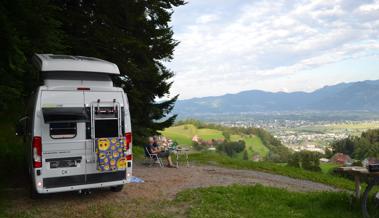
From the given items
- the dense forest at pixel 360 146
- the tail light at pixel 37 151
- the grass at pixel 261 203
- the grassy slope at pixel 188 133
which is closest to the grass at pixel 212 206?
the grass at pixel 261 203

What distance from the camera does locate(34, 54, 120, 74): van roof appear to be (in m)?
9.43

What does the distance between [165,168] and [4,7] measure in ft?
25.3

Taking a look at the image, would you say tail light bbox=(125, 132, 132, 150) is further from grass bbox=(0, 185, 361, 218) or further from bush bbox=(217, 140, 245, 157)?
bush bbox=(217, 140, 245, 157)

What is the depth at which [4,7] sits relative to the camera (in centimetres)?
948

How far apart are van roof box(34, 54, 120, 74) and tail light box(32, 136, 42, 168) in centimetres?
201

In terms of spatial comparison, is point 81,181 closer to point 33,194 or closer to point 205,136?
point 33,194

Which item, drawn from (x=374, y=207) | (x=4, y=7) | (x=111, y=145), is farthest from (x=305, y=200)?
(x=4, y=7)

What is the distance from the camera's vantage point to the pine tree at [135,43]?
1573 centimetres

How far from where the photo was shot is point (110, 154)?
8.84 meters

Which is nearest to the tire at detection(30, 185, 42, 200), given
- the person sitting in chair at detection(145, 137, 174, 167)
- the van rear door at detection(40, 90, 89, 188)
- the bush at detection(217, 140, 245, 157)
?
the van rear door at detection(40, 90, 89, 188)

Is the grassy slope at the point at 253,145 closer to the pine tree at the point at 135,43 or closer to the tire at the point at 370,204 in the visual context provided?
the pine tree at the point at 135,43

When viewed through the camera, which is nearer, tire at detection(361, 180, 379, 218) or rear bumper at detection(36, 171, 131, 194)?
tire at detection(361, 180, 379, 218)

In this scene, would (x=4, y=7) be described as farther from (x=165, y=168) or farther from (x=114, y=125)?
(x=165, y=168)

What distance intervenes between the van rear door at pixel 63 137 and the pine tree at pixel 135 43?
7034mm
